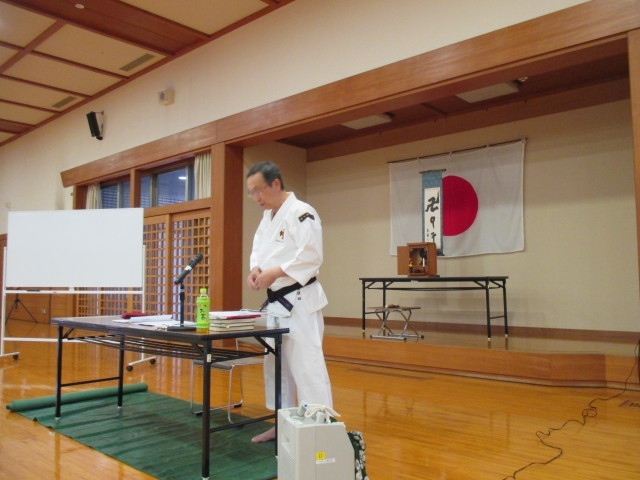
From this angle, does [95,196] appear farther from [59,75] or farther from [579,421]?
[579,421]

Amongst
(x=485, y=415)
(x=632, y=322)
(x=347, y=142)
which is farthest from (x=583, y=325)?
(x=347, y=142)

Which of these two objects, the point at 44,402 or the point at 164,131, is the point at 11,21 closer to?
Result: the point at 164,131

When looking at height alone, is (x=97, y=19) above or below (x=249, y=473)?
above

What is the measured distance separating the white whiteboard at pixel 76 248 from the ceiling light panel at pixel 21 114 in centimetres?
434

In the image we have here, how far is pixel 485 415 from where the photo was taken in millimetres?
3164

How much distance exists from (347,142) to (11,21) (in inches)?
170

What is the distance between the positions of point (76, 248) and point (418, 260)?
3570 mm

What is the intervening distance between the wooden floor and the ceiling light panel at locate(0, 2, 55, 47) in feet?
12.3

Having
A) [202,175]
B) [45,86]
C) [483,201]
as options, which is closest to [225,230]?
[202,175]

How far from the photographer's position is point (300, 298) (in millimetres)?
2496

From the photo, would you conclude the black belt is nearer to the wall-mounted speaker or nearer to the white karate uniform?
the white karate uniform

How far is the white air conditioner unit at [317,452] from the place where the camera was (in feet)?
5.62

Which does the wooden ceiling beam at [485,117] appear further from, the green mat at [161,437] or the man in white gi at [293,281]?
the green mat at [161,437]

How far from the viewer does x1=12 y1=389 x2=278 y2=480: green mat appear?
229 cm
